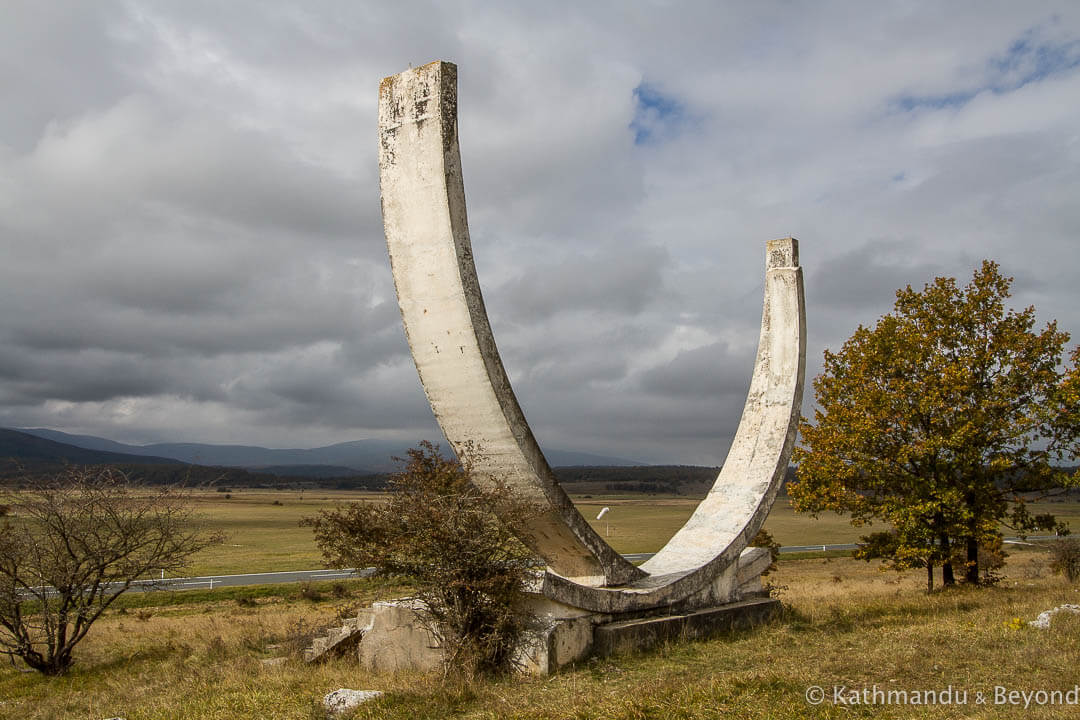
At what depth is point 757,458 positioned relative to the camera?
11180 mm

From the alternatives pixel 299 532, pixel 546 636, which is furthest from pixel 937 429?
pixel 299 532

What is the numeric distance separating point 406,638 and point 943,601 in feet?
28.6

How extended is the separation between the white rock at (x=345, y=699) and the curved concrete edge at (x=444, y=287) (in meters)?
1.99

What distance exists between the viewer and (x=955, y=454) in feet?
47.7

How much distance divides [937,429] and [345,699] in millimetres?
11937

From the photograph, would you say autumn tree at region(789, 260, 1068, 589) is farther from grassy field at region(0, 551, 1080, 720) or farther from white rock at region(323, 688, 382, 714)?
white rock at region(323, 688, 382, 714)

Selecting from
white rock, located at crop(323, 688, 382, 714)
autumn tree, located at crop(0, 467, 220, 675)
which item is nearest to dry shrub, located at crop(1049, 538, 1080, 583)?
white rock, located at crop(323, 688, 382, 714)

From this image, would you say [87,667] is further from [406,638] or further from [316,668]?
[406,638]

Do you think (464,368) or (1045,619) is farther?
(1045,619)

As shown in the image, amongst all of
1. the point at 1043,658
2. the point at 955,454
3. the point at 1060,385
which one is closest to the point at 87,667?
the point at 1043,658

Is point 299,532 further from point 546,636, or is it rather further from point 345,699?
point 345,699

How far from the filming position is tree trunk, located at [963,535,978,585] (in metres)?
15.7

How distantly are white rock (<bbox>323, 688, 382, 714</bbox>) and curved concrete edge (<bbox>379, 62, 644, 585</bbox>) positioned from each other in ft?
6.53

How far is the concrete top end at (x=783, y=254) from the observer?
37.9 ft
